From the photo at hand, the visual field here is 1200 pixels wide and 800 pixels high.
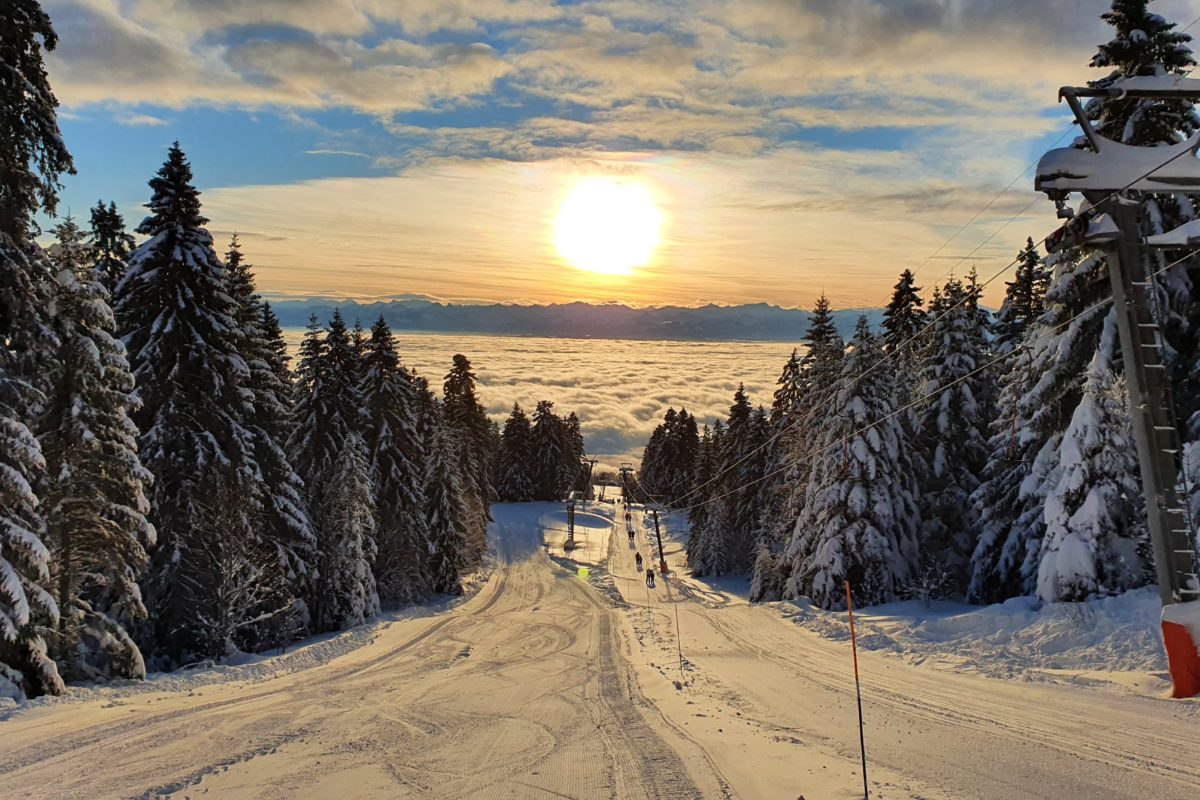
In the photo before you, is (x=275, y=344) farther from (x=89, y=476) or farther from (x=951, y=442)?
(x=951, y=442)

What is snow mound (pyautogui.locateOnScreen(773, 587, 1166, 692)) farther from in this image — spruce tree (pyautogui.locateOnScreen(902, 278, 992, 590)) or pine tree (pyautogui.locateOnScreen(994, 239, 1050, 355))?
pine tree (pyautogui.locateOnScreen(994, 239, 1050, 355))

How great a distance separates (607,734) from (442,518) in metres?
36.7

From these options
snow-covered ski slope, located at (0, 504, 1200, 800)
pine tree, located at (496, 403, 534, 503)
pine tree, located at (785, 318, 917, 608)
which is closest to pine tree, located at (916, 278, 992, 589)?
pine tree, located at (785, 318, 917, 608)

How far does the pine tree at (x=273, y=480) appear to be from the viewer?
27531mm

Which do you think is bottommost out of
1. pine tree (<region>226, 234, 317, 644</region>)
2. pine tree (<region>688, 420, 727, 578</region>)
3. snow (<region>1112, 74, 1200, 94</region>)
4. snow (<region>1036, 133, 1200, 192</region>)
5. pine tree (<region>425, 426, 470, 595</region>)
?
pine tree (<region>688, 420, 727, 578</region>)

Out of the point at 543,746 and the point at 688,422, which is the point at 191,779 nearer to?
the point at 543,746

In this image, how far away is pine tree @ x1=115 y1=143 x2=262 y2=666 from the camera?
22.9m

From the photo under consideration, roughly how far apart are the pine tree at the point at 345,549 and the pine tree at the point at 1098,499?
25.9 metres

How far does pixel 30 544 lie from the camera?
14.4 m

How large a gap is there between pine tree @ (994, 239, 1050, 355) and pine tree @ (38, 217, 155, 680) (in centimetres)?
3378

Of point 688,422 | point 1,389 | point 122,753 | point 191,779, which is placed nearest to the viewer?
point 191,779

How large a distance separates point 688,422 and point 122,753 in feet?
345

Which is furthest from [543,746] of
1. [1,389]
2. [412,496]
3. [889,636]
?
[412,496]

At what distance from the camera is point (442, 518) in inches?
1865
